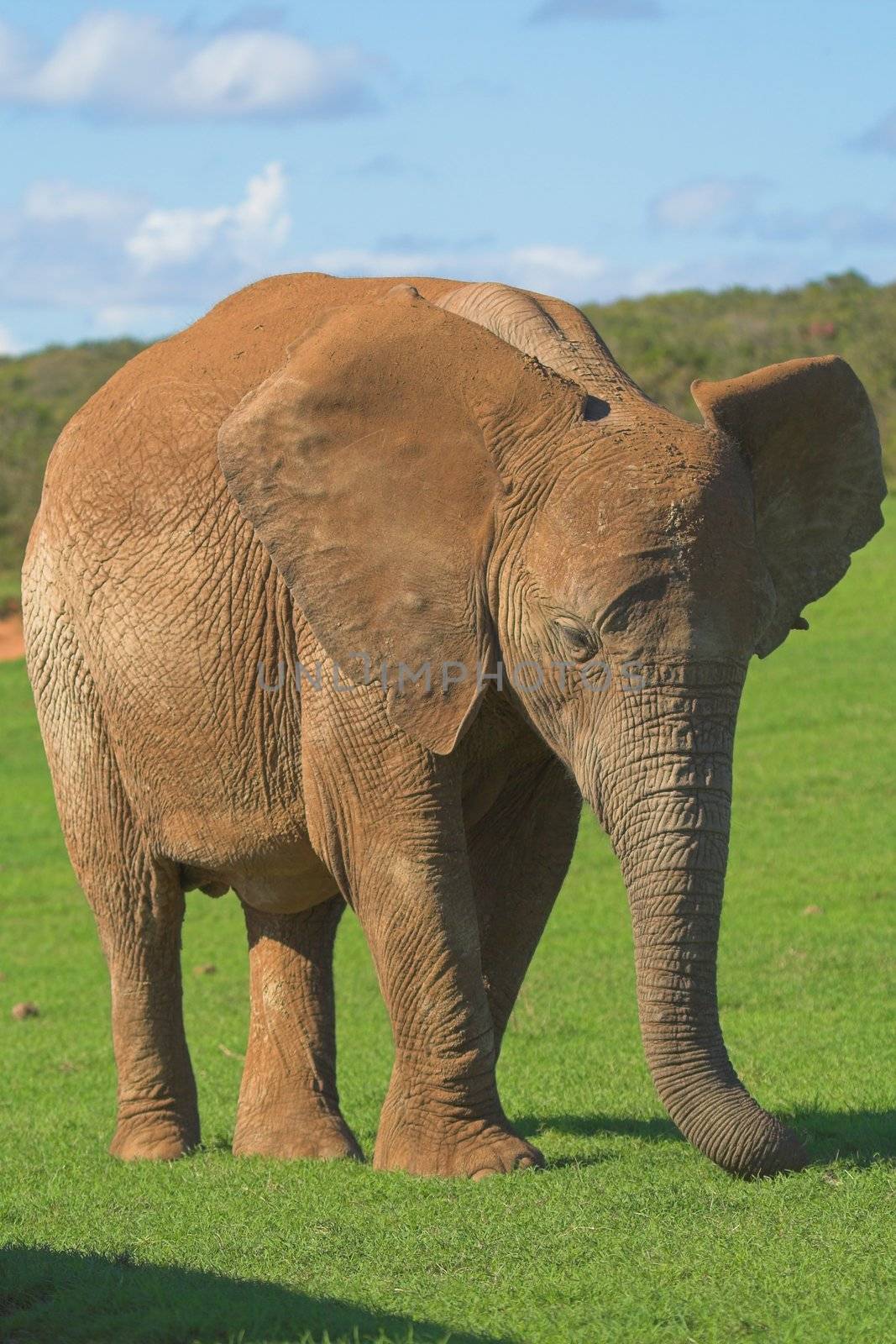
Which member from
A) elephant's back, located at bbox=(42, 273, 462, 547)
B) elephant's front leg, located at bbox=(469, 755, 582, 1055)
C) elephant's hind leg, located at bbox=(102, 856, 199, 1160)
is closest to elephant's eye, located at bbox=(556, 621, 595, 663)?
elephant's front leg, located at bbox=(469, 755, 582, 1055)

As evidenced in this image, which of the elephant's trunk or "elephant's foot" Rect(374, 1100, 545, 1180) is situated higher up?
the elephant's trunk

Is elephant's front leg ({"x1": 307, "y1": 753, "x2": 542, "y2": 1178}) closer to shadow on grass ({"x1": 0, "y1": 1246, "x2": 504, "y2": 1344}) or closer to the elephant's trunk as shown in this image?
the elephant's trunk

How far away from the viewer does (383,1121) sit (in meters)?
7.88

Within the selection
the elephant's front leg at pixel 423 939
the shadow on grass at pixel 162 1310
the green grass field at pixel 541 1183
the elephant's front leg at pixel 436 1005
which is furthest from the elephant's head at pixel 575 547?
the shadow on grass at pixel 162 1310

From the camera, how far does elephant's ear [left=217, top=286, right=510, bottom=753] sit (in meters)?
7.09

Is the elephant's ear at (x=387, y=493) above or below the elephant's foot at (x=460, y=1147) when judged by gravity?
above

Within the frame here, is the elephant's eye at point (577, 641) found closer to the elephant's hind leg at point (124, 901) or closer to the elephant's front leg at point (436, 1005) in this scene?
the elephant's front leg at point (436, 1005)

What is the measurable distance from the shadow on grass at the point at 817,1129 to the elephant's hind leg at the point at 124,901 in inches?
64.0

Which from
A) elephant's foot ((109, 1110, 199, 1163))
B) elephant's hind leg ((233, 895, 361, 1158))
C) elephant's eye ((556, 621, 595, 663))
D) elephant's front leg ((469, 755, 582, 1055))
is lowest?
elephant's foot ((109, 1110, 199, 1163))

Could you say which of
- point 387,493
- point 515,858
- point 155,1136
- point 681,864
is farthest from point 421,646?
point 155,1136

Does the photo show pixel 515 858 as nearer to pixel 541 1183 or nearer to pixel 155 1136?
pixel 541 1183

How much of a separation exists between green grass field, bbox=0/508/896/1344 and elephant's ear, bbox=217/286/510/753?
1.76 m

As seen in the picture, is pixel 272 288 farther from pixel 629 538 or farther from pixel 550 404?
pixel 629 538

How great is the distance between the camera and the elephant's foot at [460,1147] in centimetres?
755
